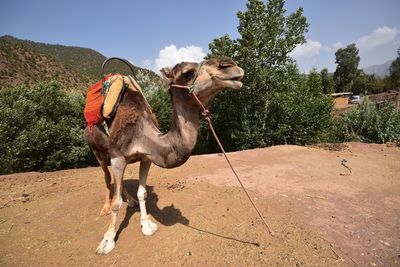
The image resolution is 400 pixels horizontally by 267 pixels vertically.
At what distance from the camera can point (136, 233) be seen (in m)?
4.34

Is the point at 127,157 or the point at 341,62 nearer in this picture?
the point at 127,157

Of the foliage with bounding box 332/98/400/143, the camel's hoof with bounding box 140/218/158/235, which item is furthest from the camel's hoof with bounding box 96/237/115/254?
the foliage with bounding box 332/98/400/143

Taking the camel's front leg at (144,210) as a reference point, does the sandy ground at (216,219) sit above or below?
below

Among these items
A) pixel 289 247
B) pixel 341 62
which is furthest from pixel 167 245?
pixel 341 62

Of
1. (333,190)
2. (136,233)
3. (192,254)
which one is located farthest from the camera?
(333,190)

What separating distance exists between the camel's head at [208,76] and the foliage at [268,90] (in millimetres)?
10041

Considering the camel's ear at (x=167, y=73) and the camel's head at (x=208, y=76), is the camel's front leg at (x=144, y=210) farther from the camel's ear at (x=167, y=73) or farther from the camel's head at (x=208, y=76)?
the camel's head at (x=208, y=76)

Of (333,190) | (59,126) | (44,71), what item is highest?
(44,71)

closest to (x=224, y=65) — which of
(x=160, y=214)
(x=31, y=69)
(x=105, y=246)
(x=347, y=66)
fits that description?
(x=105, y=246)

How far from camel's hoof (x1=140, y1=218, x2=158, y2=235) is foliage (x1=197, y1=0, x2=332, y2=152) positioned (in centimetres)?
978

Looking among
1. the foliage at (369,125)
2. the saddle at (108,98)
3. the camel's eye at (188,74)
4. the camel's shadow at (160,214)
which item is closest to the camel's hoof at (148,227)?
the camel's shadow at (160,214)

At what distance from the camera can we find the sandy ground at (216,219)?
3.80 m

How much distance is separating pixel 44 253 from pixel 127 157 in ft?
6.33

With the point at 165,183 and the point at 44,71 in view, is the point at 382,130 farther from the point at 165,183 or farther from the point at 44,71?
the point at 44,71
